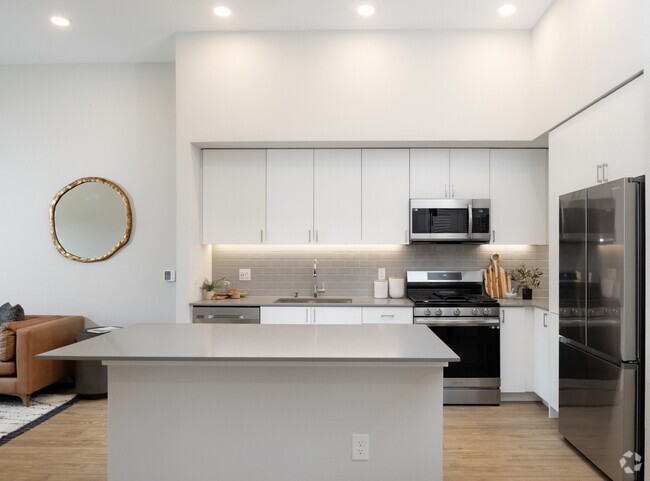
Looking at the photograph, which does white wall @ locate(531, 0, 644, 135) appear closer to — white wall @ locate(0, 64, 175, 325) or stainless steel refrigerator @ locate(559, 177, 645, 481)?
stainless steel refrigerator @ locate(559, 177, 645, 481)

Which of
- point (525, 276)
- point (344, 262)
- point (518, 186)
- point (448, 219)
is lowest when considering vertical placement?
point (525, 276)

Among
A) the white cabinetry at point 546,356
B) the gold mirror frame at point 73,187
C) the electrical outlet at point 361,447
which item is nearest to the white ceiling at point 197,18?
the gold mirror frame at point 73,187

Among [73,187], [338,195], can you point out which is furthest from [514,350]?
[73,187]

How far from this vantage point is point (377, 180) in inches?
186

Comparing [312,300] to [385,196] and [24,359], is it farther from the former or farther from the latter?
[24,359]

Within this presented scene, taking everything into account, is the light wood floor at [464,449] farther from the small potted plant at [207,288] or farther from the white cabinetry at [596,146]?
the small potted plant at [207,288]

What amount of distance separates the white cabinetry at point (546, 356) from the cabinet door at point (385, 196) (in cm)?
133

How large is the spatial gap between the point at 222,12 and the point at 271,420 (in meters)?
3.18

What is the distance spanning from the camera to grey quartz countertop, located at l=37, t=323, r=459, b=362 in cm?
229

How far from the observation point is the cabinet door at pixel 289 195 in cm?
474

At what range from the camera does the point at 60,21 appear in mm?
4262

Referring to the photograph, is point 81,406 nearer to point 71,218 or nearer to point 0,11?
point 71,218

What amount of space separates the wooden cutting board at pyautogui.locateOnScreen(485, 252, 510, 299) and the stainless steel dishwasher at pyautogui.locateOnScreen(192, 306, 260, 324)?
7.25 feet

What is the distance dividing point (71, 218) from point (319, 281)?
2.56m
